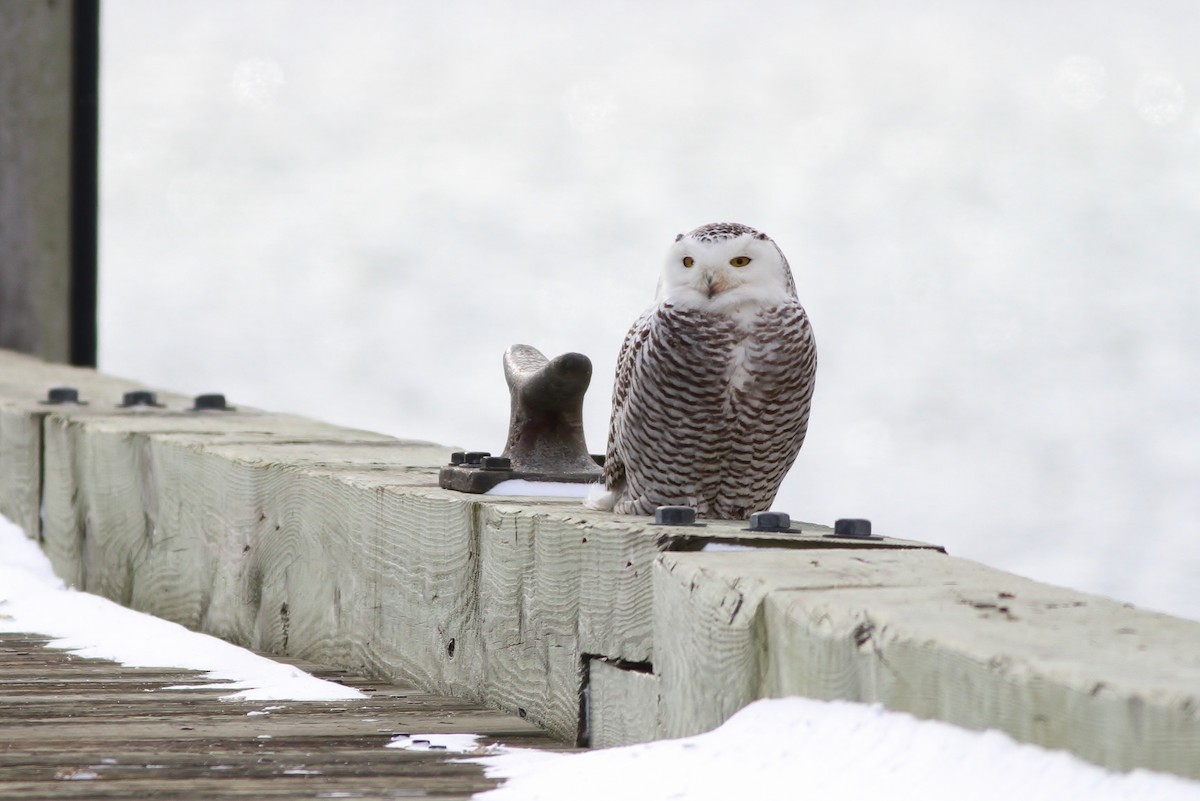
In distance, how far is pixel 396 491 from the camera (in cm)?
363

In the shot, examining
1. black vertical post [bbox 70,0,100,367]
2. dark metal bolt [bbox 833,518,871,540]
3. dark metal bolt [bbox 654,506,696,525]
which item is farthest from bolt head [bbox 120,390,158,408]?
dark metal bolt [bbox 833,518,871,540]

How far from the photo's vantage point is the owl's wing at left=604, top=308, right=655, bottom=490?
3.14m

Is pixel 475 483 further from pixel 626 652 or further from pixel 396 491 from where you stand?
pixel 626 652

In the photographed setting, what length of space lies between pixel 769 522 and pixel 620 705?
39 cm

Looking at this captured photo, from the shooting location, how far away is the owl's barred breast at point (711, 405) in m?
3.06

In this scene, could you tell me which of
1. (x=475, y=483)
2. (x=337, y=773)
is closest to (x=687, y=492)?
(x=475, y=483)

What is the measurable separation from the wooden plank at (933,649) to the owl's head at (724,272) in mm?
498

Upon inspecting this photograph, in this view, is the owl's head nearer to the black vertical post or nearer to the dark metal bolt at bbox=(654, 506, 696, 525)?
the dark metal bolt at bbox=(654, 506, 696, 525)

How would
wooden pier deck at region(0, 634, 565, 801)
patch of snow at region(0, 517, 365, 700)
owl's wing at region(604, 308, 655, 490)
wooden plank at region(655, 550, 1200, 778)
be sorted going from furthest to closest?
patch of snow at region(0, 517, 365, 700)
owl's wing at region(604, 308, 655, 490)
wooden pier deck at region(0, 634, 565, 801)
wooden plank at region(655, 550, 1200, 778)

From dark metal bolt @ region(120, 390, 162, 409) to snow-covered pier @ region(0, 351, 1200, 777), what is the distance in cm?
2

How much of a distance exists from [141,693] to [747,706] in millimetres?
1437

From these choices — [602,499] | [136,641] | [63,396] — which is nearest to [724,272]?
[602,499]

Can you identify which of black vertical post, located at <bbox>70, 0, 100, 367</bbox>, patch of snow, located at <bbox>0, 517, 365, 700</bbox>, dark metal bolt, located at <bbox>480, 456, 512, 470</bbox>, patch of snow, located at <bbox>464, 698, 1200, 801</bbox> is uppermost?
black vertical post, located at <bbox>70, 0, 100, 367</bbox>

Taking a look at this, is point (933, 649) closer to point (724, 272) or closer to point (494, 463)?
point (724, 272)
